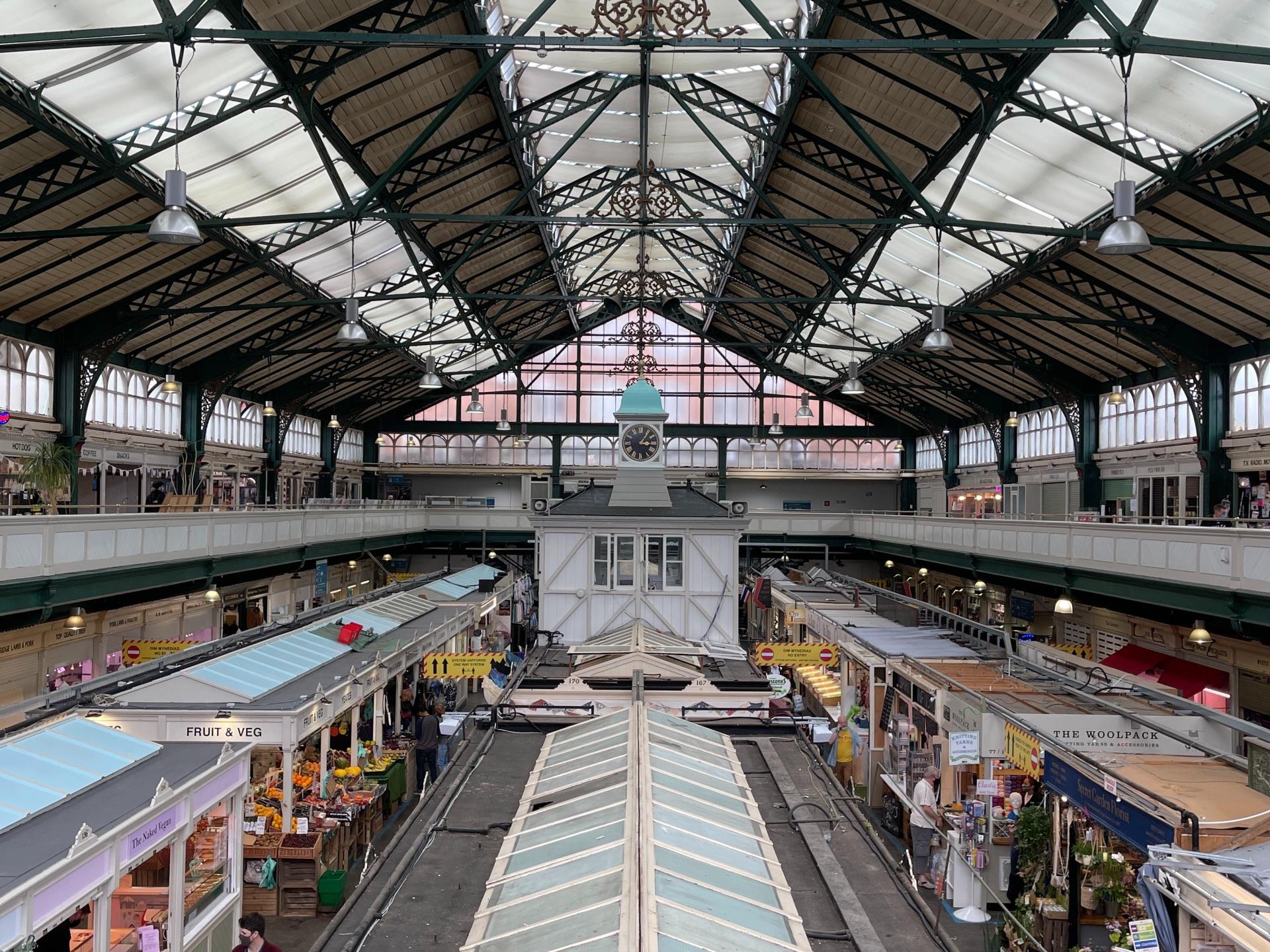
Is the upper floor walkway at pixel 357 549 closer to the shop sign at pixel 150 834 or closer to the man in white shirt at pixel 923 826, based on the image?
the man in white shirt at pixel 923 826

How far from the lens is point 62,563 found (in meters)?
14.3

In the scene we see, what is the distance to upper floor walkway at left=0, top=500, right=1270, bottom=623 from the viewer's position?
13688 mm

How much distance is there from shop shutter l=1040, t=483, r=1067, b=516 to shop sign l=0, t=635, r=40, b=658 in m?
29.7

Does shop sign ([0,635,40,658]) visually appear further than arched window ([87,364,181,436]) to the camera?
No

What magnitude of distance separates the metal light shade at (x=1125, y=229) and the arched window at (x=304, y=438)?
34672mm

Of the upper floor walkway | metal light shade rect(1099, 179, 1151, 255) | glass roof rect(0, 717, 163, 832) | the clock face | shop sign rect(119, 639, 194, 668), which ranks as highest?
metal light shade rect(1099, 179, 1151, 255)

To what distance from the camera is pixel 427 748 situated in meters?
16.5

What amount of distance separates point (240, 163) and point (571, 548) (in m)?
9.91

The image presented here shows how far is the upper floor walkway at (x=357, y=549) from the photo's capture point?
44.9ft

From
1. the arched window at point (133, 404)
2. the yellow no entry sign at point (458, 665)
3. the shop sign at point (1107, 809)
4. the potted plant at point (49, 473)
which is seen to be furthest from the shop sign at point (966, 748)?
the arched window at point (133, 404)

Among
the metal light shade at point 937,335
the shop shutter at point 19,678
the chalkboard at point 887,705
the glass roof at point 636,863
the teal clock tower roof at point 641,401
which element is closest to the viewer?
the glass roof at point 636,863

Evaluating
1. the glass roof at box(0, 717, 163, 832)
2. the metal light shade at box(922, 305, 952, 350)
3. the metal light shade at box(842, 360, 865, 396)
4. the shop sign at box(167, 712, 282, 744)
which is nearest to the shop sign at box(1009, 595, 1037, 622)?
the metal light shade at box(842, 360, 865, 396)

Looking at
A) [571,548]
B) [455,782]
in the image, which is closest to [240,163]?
[571,548]

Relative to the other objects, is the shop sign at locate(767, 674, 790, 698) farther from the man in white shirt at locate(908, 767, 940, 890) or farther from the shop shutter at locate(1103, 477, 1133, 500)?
the shop shutter at locate(1103, 477, 1133, 500)
